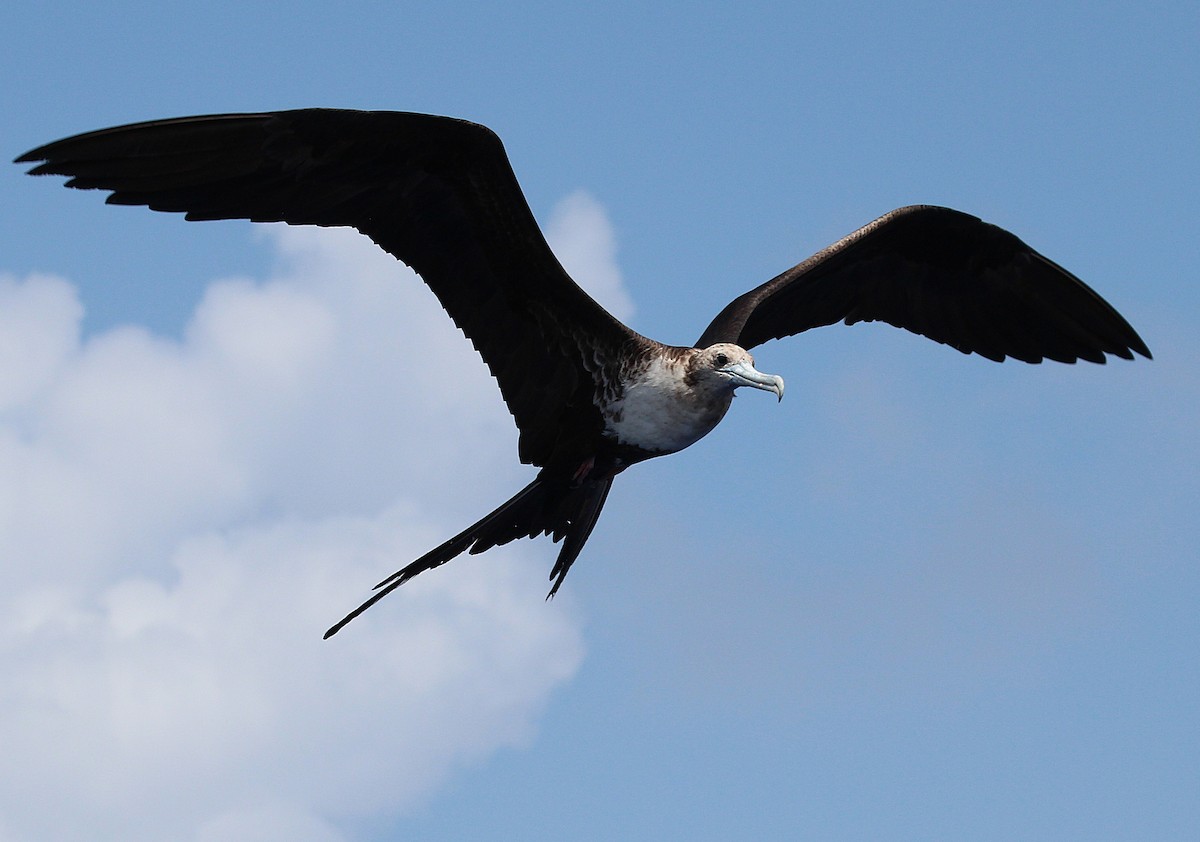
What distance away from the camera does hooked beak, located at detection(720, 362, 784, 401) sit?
22.1 ft

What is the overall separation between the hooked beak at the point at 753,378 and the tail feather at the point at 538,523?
1033 millimetres

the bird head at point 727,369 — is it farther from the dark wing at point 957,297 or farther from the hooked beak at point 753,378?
the dark wing at point 957,297

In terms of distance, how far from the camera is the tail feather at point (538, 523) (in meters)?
7.21

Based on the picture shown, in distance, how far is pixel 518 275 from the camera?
22.9 feet

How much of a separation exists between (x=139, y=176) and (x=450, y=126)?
1256mm

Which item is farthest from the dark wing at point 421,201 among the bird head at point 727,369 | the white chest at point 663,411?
the bird head at point 727,369

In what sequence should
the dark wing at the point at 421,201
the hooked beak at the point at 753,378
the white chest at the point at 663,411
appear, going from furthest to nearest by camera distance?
the white chest at the point at 663,411 → the hooked beak at the point at 753,378 → the dark wing at the point at 421,201

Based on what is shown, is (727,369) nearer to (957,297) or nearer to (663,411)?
(663,411)

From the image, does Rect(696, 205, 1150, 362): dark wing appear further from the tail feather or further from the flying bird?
the tail feather

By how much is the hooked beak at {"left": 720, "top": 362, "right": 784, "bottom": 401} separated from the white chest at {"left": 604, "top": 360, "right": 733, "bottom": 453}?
0.16m

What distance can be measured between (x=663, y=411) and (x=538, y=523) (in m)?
0.90

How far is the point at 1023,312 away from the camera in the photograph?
857cm

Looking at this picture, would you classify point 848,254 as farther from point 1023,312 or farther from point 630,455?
point 630,455

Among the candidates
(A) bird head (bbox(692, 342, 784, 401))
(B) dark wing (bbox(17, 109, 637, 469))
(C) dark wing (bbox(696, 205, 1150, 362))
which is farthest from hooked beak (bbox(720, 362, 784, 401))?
(C) dark wing (bbox(696, 205, 1150, 362))
